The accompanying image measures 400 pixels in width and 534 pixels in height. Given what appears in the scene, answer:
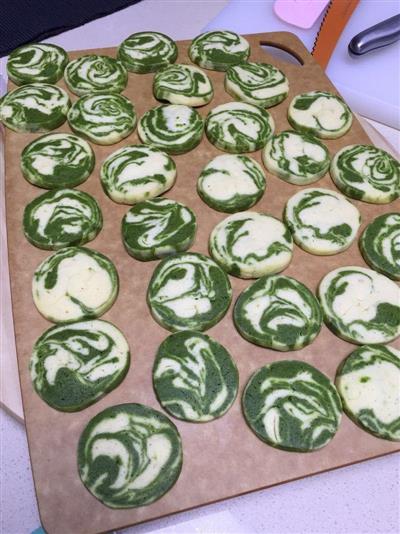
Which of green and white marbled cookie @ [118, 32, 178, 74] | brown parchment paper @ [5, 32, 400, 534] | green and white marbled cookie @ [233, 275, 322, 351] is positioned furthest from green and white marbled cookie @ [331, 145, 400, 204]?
green and white marbled cookie @ [118, 32, 178, 74]

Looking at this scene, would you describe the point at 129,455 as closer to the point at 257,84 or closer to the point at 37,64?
the point at 257,84

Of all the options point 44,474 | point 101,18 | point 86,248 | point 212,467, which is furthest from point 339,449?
point 101,18

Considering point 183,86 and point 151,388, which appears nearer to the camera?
point 151,388

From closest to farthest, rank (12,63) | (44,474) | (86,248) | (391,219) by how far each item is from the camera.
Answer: (44,474) → (86,248) → (391,219) → (12,63)

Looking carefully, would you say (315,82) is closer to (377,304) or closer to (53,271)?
(377,304)

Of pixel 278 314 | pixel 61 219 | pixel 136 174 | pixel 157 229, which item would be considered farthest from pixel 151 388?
pixel 136 174

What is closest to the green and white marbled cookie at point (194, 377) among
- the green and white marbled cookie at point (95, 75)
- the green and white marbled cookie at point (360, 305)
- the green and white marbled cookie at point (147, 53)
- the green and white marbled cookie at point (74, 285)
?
the green and white marbled cookie at point (74, 285)
